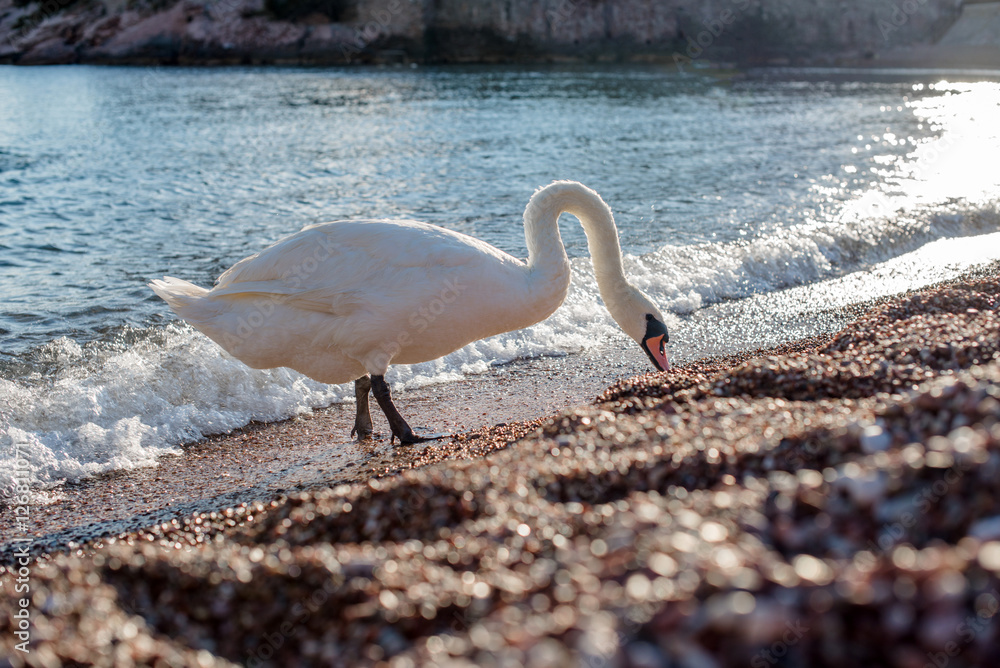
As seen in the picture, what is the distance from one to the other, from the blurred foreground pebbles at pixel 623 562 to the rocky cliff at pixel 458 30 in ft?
175

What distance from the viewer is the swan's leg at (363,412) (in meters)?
5.80

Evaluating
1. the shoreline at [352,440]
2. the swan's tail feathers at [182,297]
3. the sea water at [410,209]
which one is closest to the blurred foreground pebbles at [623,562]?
the shoreline at [352,440]

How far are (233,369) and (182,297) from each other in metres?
1.30

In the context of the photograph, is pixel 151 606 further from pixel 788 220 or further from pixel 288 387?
pixel 788 220

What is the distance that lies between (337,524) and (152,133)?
836 inches

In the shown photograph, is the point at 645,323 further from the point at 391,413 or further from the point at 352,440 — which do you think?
the point at 352,440

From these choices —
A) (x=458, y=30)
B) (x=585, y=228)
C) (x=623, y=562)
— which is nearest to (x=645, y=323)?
(x=585, y=228)

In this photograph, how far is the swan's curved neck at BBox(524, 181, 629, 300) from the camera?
559 cm

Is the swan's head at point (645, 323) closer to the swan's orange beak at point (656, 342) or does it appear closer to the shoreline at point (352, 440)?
the swan's orange beak at point (656, 342)

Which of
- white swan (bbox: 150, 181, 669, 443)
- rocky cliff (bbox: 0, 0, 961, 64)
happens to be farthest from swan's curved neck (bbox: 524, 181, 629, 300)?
rocky cliff (bbox: 0, 0, 961, 64)

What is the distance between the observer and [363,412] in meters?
5.88

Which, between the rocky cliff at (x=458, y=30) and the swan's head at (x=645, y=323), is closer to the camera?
the swan's head at (x=645, y=323)

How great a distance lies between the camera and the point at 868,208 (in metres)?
12.5

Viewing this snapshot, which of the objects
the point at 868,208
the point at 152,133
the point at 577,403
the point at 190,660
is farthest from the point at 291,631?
the point at 152,133
